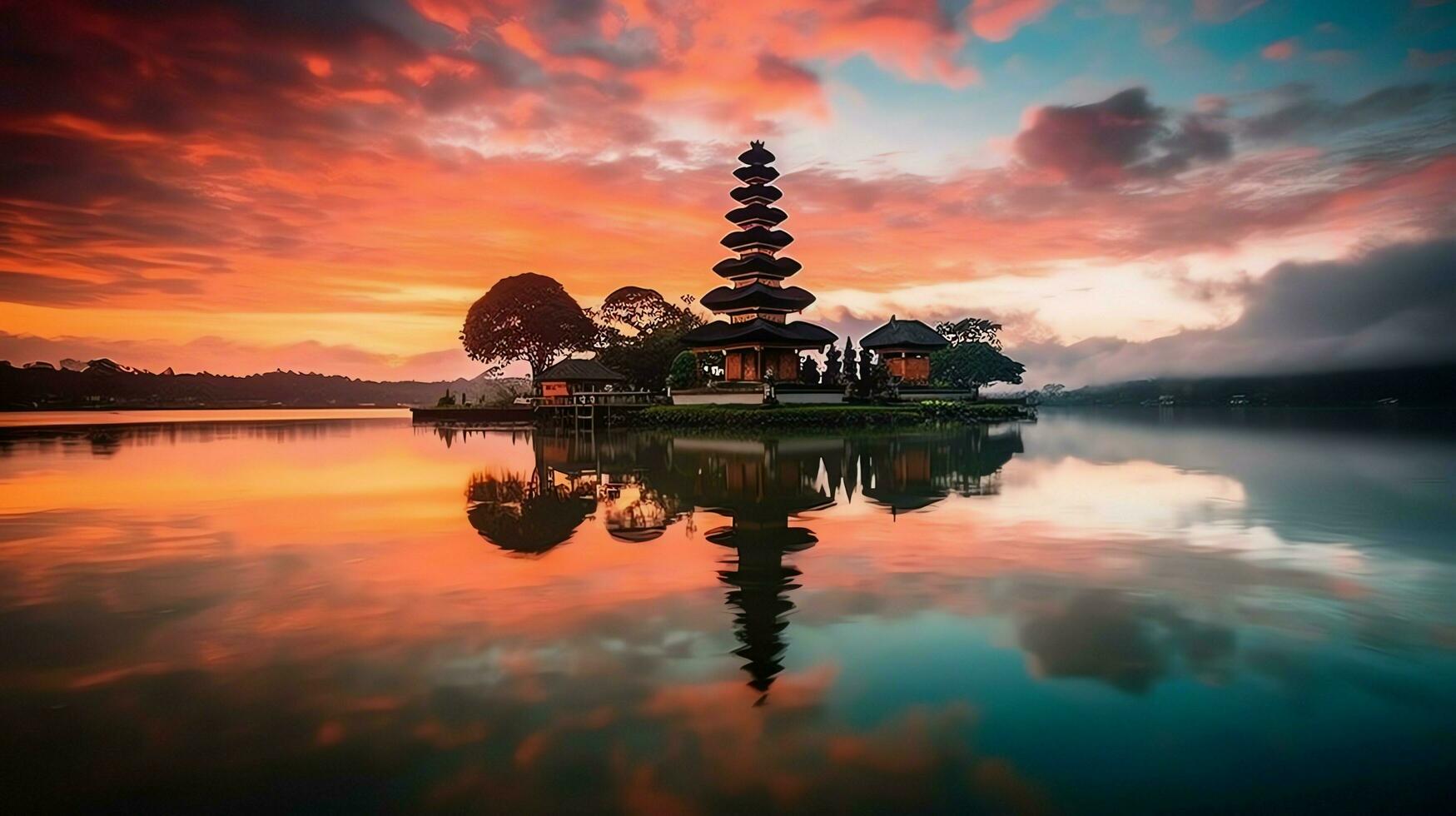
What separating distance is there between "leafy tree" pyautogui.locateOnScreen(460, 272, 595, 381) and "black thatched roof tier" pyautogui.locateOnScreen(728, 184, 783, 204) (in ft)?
79.0

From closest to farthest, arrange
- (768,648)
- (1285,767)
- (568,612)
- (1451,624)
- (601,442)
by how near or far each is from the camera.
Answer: (1285,767) → (768,648) → (1451,624) → (568,612) → (601,442)

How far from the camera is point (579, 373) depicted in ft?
181

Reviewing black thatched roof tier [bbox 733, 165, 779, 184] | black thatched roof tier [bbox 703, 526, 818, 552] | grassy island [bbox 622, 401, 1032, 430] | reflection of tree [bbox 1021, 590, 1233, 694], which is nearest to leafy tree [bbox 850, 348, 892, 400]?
grassy island [bbox 622, 401, 1032, 430]

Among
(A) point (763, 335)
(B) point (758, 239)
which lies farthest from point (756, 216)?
(A) point (763, 335)

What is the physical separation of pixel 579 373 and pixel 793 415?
71.8 ft

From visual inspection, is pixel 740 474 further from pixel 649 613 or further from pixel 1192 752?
pixel 1192 752

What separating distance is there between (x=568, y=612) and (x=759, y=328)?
3870cm

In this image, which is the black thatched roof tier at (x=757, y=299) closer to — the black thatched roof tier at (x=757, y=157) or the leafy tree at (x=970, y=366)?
the black thatched roof tier at (x=757, y=157)

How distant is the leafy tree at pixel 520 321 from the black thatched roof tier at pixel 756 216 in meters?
24.2

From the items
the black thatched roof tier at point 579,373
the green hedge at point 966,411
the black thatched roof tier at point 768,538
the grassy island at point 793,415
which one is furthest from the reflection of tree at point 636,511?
the black thatched roof tier at point 579,373

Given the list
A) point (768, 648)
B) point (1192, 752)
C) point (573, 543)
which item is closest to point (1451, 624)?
point (1192, 752)

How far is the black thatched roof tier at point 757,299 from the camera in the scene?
48594 millimetres

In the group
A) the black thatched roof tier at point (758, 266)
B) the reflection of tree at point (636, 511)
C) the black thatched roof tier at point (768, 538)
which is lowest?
the black thatched roof tier at point (768, 538)

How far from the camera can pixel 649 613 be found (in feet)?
25.8
